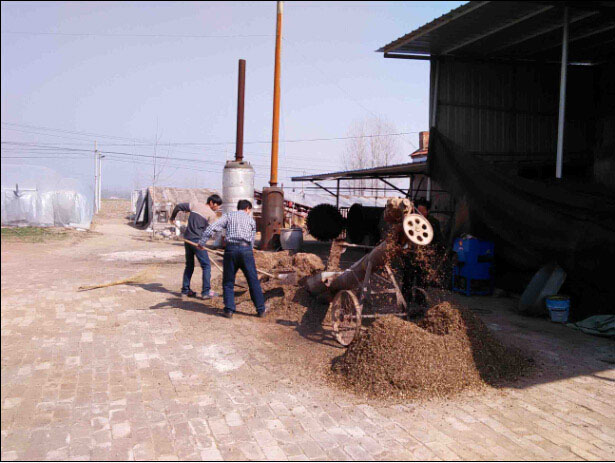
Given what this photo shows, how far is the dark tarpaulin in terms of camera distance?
25.2ft

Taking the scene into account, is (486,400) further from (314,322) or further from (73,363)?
(73,363)

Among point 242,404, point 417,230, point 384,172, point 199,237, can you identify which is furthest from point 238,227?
point 384,172

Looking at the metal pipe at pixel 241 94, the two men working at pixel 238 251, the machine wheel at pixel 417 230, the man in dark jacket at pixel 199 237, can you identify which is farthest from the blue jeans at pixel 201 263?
the metal pipe at pixel 241 94

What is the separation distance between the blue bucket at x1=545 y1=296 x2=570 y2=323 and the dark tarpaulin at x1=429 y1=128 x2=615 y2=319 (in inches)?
11.2

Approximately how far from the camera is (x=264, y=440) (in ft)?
12.5

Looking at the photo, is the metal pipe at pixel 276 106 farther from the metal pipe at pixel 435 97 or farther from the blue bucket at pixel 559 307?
the blue bucket at pixel 559 307

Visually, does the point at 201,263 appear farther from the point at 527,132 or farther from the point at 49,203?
the point at 49,203

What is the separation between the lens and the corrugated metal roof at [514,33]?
408 inches

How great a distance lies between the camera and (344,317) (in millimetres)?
6379

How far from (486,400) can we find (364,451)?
1.59 metres

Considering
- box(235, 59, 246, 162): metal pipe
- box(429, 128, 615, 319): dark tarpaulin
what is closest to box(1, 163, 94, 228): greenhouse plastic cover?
box(235, 59, 246, 162): metal pipe

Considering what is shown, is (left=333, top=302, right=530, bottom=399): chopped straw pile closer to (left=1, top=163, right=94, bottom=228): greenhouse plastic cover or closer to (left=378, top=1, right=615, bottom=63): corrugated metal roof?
(left=378, top=1, right=615, bottom=63): corrugated metal roof

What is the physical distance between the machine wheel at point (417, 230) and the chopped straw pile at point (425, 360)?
2.85 feet

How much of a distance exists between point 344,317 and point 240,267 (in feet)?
6.54
